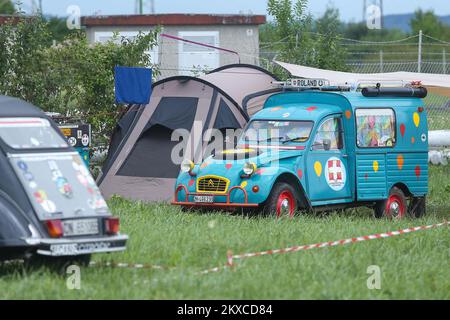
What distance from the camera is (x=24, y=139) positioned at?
10430mm

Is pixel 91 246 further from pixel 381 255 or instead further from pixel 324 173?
pixel 324 173

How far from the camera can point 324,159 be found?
16.5 metres

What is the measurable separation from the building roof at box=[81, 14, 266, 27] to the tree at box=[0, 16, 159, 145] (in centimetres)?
970

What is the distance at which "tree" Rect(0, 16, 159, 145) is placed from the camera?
64.4 ft

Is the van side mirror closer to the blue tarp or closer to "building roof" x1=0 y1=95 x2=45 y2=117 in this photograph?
the blue tarp

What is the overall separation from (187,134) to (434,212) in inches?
184

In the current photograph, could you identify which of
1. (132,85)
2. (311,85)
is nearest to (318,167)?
(311,85)

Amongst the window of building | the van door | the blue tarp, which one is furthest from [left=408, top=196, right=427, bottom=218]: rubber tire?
the window of building

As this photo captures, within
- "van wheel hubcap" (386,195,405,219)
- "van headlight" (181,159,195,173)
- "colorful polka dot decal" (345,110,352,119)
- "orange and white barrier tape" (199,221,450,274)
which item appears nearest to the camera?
"orange and white barrier tape" (199,221,450,274)

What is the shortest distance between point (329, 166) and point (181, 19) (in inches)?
591

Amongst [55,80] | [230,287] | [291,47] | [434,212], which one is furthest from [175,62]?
[230,287]

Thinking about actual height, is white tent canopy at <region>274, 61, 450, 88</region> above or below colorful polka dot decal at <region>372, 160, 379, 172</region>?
above

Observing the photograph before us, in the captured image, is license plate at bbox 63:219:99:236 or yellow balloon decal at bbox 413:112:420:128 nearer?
license plate at bbox 63:219:99:236

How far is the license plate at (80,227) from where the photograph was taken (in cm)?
989
